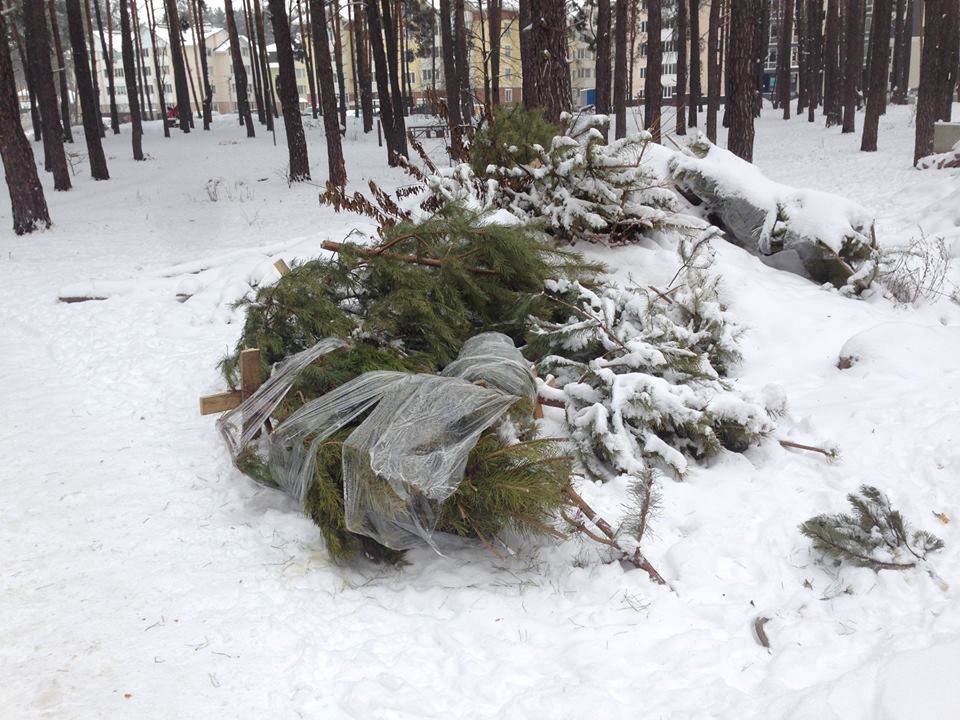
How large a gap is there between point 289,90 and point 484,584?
14.3 m

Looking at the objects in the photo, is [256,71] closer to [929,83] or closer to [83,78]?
[83,78]

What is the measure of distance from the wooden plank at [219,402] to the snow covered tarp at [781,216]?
4.88 metres

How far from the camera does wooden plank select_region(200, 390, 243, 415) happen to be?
159 inches

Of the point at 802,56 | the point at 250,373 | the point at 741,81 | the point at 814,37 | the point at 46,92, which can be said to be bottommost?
the point at 250,373

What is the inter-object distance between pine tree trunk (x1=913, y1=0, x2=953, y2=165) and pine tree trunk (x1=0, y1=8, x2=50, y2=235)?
14886 mm

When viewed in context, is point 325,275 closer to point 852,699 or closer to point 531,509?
point 531,509

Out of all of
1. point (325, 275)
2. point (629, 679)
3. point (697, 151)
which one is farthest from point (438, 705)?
point (697, 151)

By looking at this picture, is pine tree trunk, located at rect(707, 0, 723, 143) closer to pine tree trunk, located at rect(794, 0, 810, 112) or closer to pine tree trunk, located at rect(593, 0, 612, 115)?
pine tree trunk, located at rect(593, 0, 612, 115)

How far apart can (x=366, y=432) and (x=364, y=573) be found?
615mm

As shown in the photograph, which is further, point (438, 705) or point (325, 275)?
point (325, 275)

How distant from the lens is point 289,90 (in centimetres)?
1506

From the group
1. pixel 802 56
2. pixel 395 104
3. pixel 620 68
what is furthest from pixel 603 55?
pixel 802 56

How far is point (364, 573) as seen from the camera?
312cm

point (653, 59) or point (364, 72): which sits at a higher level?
point (364, 72)
